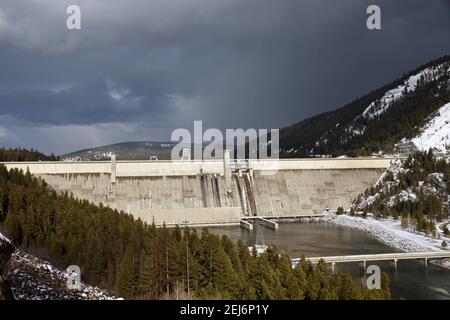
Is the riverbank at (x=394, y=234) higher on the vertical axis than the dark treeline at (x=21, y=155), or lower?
lower

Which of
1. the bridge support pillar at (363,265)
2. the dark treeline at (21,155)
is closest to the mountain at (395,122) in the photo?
the bridge support pillar at (363,265)

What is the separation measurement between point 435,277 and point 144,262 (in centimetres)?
2092

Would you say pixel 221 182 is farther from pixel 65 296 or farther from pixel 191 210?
pixel 65 296

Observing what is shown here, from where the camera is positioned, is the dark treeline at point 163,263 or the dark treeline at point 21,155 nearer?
the dark treeline at point 163,263

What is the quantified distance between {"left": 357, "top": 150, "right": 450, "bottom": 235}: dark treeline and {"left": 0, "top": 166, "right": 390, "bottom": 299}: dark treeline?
29494 mm

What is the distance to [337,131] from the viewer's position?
127250 millimetres

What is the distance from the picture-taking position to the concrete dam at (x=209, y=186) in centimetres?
6012

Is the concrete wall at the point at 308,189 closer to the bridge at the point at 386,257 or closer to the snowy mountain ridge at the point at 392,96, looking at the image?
the bridge at the point at 386,257

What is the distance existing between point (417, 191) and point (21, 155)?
60677 millimetres

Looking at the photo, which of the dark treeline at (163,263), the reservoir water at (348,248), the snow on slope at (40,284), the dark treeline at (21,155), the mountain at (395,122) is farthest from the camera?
the mountain at (395,122)

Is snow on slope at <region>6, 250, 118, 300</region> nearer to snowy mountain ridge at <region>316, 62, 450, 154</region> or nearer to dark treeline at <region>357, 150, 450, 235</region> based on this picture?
dark treeline at <region>357, 150, 450, 235</region>

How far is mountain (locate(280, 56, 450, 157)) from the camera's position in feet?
275

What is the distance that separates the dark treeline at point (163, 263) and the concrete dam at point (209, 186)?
27305 millimetres
